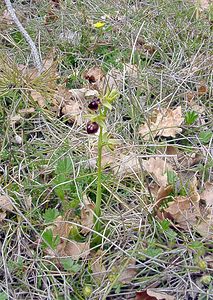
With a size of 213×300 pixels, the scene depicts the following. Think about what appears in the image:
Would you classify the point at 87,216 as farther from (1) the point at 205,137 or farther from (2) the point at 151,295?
(1) the point at 205,137

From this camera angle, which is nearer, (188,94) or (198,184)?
(198,184)

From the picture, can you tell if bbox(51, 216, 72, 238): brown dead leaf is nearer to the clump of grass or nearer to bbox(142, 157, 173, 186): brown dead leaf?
the clump of grass

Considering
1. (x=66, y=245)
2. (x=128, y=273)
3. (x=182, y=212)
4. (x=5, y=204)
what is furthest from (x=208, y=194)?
(x=5, y=204)

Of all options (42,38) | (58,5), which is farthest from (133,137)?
(58,5)

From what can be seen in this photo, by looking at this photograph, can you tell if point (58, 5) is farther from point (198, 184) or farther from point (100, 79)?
point (198, 184)

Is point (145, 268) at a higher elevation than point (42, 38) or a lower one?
lower

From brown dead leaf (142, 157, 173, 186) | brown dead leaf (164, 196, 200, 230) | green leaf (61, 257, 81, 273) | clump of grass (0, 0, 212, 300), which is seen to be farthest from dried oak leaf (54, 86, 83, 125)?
green leaf (61, 257, 81, 273)

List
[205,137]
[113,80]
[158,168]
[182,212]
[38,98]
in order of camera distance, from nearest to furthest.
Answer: [182,212]
[158,168]
[205,137]
[38,98]
[113,80]
